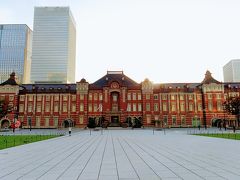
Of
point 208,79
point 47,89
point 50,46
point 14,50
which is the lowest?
point 47,89

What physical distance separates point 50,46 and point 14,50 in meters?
27.7

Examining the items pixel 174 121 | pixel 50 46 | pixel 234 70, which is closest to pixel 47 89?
pixel 174 121

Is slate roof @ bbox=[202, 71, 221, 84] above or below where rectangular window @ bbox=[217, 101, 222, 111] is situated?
above

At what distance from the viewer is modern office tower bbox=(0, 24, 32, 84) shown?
14782 cm

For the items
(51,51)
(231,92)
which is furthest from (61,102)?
(51,51)

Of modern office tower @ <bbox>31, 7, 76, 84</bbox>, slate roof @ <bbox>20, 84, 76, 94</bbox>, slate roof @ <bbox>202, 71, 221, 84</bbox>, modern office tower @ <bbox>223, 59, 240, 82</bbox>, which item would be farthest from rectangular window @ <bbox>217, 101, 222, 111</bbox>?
modern office tower @ <bbox>223, 59, 240, 82</bbox>

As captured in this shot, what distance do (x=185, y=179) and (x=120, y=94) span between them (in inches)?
2338

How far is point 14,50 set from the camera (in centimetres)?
15050

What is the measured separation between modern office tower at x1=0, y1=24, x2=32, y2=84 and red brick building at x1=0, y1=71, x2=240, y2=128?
8867cm

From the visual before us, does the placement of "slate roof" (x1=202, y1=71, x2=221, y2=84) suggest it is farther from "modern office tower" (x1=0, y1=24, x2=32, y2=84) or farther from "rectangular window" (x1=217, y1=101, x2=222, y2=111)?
"modern office tower" (x1=0, y1=24, x2=32, y2=84)

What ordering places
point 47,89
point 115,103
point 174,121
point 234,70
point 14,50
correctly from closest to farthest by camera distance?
point 174,121
point 115,103
point 47,89
point 14,50
point 234,70

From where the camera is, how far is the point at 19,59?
15000cm

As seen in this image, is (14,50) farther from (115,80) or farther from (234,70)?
(234,70)

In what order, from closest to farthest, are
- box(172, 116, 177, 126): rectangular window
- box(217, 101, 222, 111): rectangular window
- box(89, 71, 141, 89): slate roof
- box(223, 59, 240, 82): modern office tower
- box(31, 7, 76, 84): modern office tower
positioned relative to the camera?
box(217, 101, 222, 111): rectangular window, box(172, 116, 177, 126): rectangular window, box(89, 71, 141, 89): slate roof, box(31, 7, 76, 84): modern office tower, box(223, 59, 240, 82): modern office tower
